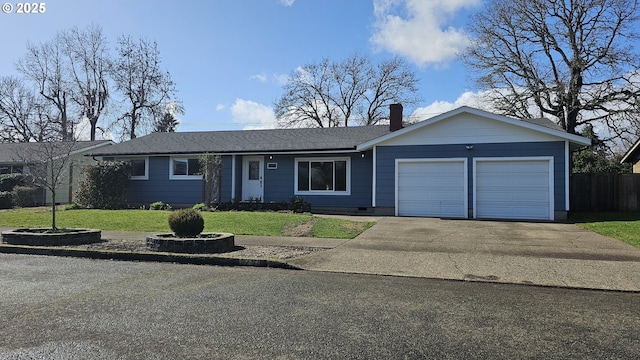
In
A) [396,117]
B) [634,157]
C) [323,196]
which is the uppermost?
[396,117]

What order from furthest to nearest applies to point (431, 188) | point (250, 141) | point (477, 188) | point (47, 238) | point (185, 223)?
point (250, 141) < point (431, 188) < point (477, 188) < point (47, 238) < point (185, 223)

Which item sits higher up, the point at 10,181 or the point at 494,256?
the point at 10,181

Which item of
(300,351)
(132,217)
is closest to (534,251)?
(300,351)

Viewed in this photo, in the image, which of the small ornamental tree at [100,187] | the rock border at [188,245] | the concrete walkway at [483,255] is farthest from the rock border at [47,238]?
the small ornamental tree at [100,187]

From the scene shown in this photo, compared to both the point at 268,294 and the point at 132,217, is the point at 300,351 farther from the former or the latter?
the point at 132,217

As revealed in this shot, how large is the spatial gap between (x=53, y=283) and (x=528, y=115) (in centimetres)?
3119

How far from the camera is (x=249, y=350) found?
12.1 feet

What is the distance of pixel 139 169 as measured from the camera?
803 inches

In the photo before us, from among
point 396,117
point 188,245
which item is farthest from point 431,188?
point 188,245

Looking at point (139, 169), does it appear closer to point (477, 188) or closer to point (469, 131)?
point (469, 131)

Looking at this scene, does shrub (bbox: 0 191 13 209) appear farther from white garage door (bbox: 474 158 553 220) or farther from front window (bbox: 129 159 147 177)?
white garage door (bbox: 474 158 553 220)

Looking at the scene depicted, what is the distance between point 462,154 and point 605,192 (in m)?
7.57

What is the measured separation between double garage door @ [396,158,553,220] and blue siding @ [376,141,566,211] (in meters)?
0.18

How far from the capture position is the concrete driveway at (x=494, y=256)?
22.1ft
